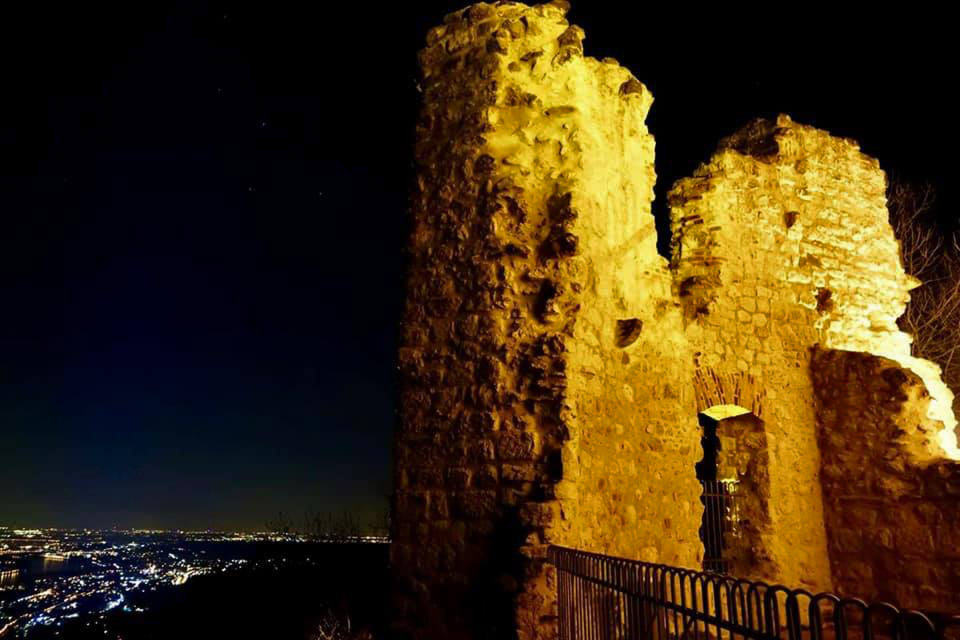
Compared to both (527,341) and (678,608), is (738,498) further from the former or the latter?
(678,608)

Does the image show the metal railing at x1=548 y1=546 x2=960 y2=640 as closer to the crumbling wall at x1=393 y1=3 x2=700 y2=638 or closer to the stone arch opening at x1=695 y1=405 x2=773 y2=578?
the crumbling wall at x1=393 y1=3 x2=700 y2=638

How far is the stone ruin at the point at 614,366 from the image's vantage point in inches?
201

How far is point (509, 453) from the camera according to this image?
5.05 m

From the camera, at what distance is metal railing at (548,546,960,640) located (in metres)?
1.83

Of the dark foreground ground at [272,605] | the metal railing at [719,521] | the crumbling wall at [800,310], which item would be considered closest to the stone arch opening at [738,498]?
the metal railing at [719,521]

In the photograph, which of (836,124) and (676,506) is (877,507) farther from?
(836,124)

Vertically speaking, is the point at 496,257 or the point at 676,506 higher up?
the point at 496,257

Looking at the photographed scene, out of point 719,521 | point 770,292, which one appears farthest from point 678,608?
point 770,292

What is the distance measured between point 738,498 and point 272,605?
13.1 m

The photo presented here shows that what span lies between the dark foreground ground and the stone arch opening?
13.4 feet

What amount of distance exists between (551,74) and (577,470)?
3477mm

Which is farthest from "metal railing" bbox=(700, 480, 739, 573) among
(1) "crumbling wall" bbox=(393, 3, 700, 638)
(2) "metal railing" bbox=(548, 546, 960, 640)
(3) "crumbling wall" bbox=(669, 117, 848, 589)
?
(2) "metal railing" bbox=(548, 546, 960, 640)

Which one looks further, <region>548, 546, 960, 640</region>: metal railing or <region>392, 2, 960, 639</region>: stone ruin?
<region>392, 2, 960, 639</region>: stone ruin

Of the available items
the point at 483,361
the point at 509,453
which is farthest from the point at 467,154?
the point at 509,453
